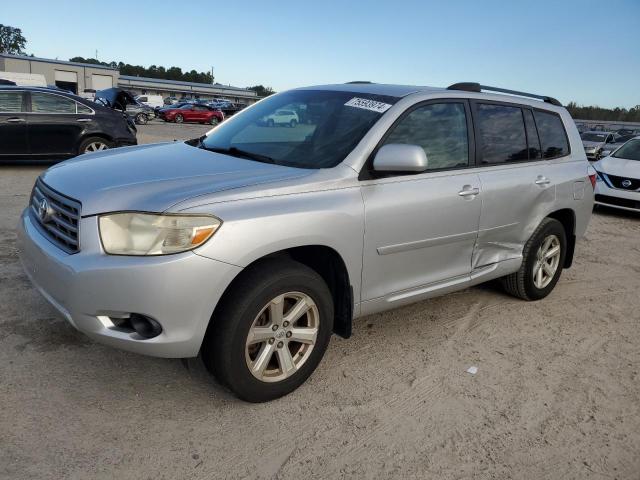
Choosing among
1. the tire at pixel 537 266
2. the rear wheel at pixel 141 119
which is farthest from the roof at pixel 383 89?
the rear wheel at pixel 141 119

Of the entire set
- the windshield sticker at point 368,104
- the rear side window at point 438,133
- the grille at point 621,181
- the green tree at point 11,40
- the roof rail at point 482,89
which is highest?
the green tree at point 11,40

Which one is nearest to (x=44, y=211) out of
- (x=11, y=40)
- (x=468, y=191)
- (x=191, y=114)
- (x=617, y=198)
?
(x=468, y=191)

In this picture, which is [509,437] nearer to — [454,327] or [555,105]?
[454,327]

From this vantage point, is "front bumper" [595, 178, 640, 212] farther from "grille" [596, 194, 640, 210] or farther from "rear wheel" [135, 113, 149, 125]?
"rear wheel" [135, 113, 149, 125]

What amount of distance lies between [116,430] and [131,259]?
0.86 meters

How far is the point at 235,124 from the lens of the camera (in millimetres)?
4027

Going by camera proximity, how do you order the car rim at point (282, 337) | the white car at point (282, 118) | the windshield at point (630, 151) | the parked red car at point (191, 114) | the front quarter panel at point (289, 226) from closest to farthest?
the front quarter panel at point (289, 226) → the car rim at point (282, 337) → the white car at point (282, 118) → the windshield at point (630, 151) → the parked red car at point (191, 114)

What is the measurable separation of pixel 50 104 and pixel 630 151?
10.9 metres

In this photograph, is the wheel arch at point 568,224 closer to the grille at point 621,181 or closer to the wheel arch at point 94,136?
the grille at point 621,181

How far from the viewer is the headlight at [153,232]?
2.43 m

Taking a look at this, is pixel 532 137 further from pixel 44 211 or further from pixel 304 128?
pixel 44 211

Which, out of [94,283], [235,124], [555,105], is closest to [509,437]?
[94,283]

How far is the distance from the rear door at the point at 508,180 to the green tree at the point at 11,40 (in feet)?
454

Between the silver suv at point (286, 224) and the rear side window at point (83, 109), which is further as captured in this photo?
the rear side window at point (83, 109)
